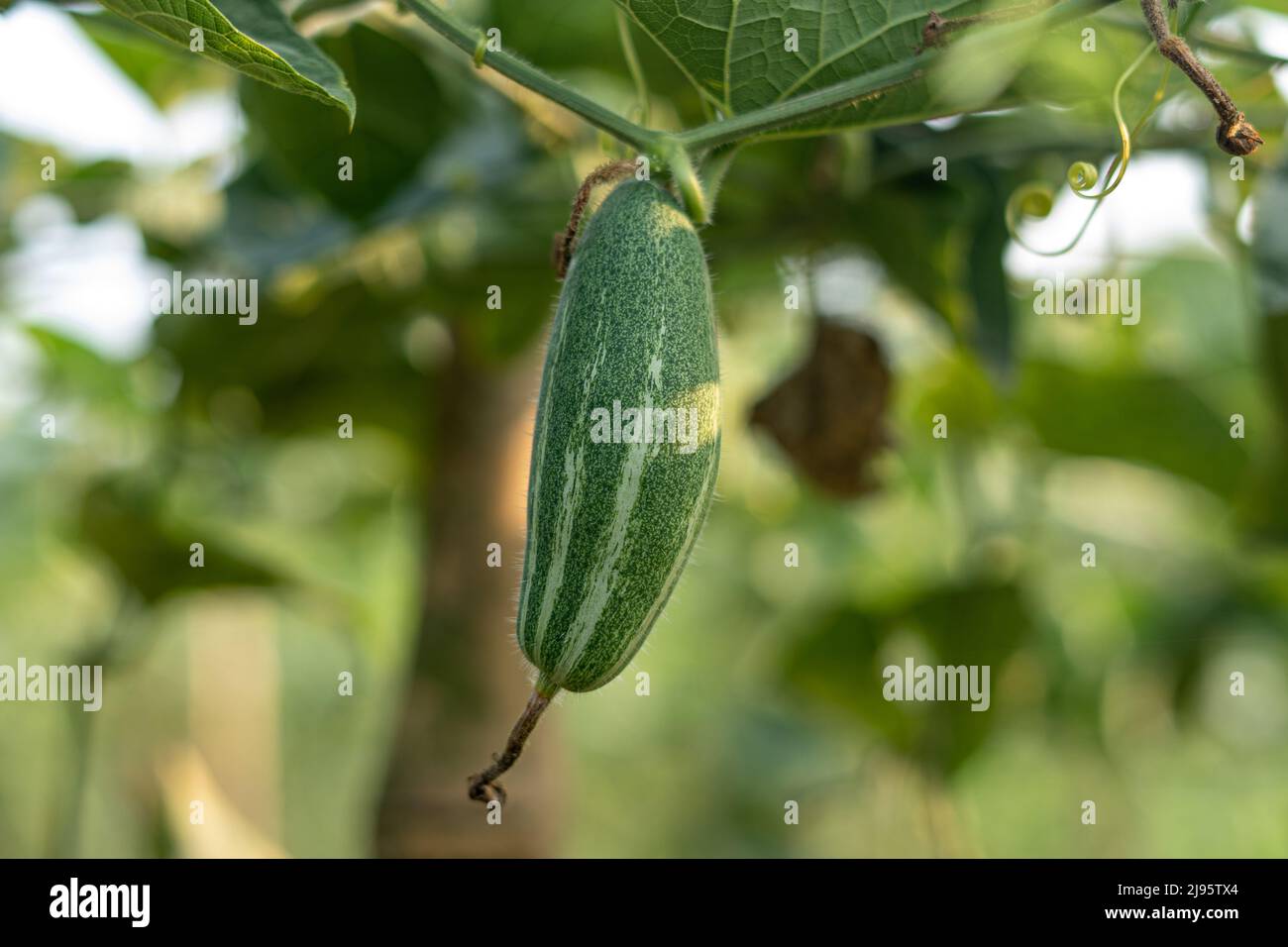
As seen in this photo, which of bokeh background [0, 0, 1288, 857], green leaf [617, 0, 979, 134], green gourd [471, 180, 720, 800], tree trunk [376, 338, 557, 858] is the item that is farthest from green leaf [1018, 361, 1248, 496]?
green gourd [471, 180, 720, 800]

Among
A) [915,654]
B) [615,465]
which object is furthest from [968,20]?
[915,654]

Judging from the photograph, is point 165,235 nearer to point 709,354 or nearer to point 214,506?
point 214,506

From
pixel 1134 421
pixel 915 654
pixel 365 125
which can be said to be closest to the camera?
pixel 365 125

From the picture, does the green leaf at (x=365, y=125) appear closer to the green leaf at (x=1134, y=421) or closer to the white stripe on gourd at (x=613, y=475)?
the white stripe on gourd at (x=613, y=475)

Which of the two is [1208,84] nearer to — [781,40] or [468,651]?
[781,40]

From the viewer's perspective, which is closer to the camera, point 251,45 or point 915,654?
point 251,45

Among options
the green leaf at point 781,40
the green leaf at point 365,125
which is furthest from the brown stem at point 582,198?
the green leaf at point 365,125
